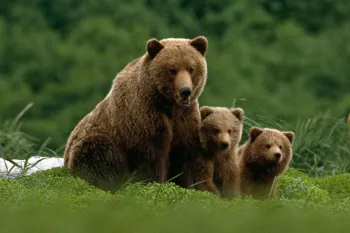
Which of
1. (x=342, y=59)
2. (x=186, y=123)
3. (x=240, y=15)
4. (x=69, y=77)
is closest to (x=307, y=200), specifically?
(x=186, y=123)

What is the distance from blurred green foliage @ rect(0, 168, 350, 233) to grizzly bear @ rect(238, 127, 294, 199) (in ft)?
0.38

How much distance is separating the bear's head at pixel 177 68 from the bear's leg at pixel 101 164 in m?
0.56

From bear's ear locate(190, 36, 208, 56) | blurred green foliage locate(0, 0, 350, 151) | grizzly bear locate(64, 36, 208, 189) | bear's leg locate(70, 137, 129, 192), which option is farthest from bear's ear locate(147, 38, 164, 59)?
blurred green foliage locate(0, 0, 350, 151)

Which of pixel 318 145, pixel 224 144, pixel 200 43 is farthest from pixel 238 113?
pixel 318 145

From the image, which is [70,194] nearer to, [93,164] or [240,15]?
[93,164]

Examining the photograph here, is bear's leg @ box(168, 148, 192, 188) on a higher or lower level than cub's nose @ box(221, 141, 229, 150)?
lower

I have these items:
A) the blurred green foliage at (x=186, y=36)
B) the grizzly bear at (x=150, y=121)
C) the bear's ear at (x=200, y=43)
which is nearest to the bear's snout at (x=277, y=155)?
the grizzly bear at (x=150, y=121)

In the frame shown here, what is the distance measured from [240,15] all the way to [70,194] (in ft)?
81.7

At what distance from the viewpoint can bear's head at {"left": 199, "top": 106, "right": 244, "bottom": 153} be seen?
6.19m

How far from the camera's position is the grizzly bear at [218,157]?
6195 mm

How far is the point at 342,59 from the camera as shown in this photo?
28078mm

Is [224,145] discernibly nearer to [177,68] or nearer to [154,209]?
[177,68]

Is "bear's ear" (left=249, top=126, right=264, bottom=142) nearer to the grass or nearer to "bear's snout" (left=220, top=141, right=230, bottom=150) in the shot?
the grass

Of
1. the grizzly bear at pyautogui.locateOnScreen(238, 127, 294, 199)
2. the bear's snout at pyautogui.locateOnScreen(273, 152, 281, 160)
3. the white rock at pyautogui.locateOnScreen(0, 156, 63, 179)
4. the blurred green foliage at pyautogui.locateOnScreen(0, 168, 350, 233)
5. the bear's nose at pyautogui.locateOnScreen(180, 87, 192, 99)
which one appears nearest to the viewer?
the blurred green foliage at pyautogui.locateOnScreen(0, 168, 350, 233)
